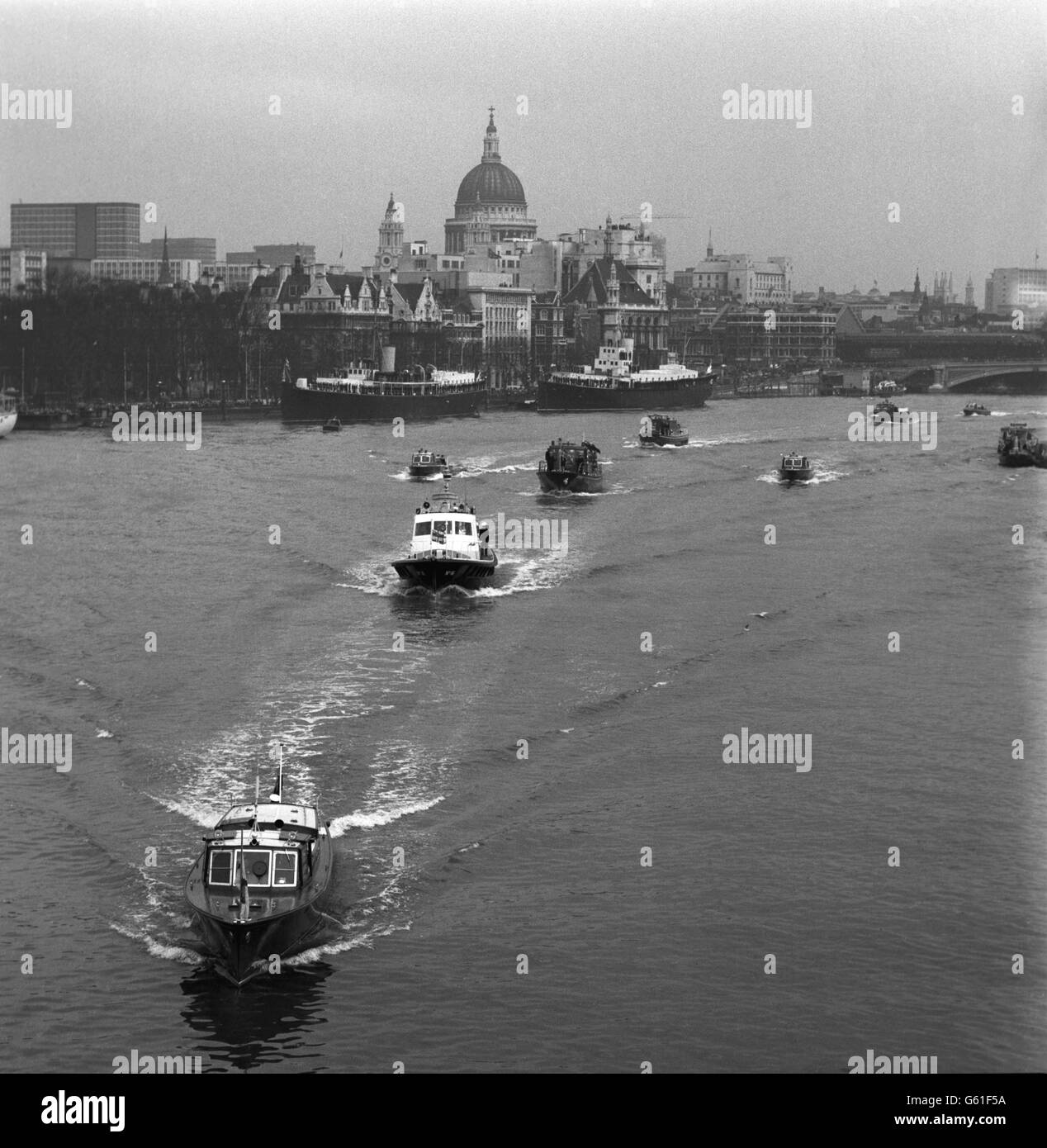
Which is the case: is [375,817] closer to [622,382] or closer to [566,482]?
[566,482]

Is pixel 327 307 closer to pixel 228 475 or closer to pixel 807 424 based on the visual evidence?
pixel 807 424

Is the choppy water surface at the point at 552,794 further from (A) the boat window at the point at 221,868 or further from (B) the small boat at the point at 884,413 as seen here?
(B) the small boat at the point at 884,413

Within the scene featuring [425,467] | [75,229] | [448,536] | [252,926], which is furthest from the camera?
[75,229]

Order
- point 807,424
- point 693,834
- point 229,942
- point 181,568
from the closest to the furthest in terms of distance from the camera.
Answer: point 229,942, point 693,834, point 181,568, point 807,424

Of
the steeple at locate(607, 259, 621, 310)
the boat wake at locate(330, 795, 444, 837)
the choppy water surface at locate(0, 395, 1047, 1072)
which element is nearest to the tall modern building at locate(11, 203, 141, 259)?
the steeple at locate(607, 259, 621, 310)

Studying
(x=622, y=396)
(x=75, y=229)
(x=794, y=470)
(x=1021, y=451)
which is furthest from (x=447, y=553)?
(x=75, y=229)

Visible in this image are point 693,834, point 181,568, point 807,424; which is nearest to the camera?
point 693,834

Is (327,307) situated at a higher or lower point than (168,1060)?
higher

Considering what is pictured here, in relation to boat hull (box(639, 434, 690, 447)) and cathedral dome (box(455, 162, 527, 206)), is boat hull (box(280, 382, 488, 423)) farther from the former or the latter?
cathedral dome (box(455, 162, 527, 206))

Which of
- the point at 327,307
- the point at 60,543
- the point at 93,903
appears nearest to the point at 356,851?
the point at 93,903
